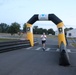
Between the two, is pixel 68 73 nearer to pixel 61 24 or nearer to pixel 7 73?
pixel 7 73

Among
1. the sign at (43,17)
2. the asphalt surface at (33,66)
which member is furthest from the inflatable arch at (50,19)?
the asphalt surface at (33,66)

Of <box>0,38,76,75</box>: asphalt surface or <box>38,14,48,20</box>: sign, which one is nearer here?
<box>0,38,76,75</box>: asphalt surface

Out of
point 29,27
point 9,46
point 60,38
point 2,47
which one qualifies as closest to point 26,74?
point 2,47

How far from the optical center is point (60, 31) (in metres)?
28.0

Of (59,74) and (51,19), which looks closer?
(59,74)

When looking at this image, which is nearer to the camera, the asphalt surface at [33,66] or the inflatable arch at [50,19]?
the asphalt surface at [33,66]

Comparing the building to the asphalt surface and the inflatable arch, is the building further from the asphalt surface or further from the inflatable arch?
the asphalt surface

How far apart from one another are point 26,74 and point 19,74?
270mm

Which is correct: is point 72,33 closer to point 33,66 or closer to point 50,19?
point 50,19

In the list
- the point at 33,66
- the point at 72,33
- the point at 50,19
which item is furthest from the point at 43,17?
the point at 72,33

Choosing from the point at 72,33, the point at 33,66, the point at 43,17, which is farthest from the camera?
the point at 72,33

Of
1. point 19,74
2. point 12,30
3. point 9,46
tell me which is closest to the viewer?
point 19,74

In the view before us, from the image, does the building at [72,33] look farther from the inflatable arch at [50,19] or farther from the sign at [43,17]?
the sign at [43,17]

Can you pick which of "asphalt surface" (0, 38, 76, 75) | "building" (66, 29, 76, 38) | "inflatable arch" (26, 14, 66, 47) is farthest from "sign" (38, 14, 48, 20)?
"building" (66, 29, 76, 38)
